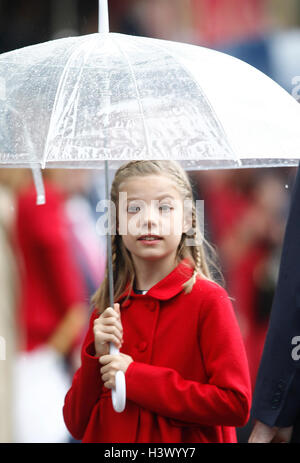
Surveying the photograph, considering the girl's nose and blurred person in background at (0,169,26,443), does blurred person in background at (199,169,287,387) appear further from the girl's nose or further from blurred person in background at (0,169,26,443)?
the girl's nose

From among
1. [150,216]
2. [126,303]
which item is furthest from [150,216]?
[126,303]

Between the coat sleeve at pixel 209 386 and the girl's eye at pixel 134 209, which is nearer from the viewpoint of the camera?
the coat sleeve at pixel 209 386

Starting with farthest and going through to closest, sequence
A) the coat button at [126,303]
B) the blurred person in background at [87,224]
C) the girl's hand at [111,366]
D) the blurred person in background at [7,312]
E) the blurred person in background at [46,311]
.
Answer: the blurred person in background at [87,224] < the blurred person in background at [46,311] < the blurred person in background at [7,312] < the coat button at [126,303] < the girl's hand at [111,366]

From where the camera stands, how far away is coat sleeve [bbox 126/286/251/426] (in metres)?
2.51

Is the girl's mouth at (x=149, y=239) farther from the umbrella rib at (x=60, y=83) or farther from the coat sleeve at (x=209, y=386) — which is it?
the umbrella rib at (x=60, y=83)

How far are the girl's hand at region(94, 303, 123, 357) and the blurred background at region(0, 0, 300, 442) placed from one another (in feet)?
4.55

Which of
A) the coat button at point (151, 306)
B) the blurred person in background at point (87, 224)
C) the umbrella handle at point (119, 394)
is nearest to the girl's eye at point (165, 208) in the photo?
the coat button at point (151, 306)

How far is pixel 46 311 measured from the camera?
4543mm

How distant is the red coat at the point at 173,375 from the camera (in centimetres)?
252

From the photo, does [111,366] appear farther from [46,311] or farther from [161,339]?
[46,311]

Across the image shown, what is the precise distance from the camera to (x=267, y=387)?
7.39 feet

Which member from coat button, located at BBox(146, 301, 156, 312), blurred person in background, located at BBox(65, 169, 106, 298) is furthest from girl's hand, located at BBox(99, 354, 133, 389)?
blurred person in background, located at BBox(65, 169, 106, 298)

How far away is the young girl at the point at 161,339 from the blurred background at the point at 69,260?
1.26 metres

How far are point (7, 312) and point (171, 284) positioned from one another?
1455 mm
